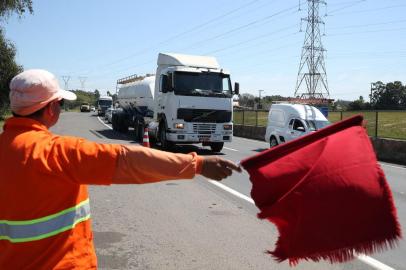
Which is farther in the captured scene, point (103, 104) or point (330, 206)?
point (103, 104)

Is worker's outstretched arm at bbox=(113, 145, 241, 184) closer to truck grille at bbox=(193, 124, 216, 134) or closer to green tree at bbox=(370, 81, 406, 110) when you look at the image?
truck grille at bbox=(193, 124, 216, 134)

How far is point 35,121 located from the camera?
2.26 m

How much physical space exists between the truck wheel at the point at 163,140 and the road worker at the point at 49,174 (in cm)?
1570

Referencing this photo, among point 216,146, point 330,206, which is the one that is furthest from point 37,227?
point 216,146

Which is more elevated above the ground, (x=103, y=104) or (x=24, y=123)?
(x=24, y=123)

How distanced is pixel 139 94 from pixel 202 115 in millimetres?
7917

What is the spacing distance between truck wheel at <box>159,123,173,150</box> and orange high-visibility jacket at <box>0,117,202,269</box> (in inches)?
621

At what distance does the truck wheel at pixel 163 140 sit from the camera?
18.1m

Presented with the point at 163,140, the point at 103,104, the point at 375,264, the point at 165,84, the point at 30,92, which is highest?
the point at 165,84

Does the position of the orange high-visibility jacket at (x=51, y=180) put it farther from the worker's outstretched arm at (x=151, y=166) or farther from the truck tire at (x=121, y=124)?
the truck tire at (x=121, y=124)

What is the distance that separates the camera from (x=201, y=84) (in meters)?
17.4

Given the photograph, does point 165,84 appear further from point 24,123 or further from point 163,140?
point 24,123

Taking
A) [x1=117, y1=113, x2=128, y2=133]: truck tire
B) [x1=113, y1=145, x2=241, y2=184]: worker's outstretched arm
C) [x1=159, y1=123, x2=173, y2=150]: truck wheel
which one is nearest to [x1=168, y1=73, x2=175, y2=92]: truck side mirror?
[x1=159, y1=123, x2=173, y2=150]: truck wheel

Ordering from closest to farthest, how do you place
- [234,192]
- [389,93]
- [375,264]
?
[375,264] < [234,192] < [389,93]
